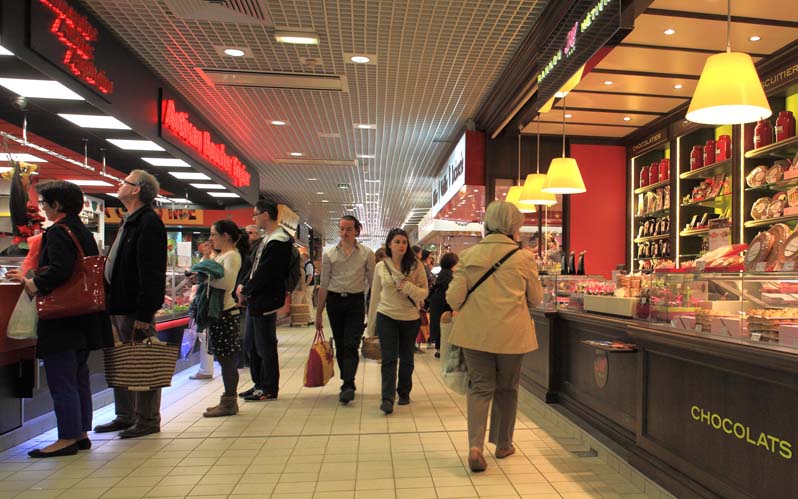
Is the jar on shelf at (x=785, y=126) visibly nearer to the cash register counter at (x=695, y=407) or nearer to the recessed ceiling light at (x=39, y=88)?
the cash register counter at (x=695, y=407)

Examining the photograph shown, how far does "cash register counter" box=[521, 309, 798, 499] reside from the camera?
2.08 meters

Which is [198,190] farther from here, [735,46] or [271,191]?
[735,46]

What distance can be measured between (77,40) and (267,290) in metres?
2.56

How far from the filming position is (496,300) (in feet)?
10.2

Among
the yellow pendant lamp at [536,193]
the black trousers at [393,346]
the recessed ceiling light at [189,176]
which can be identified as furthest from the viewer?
the recessed ceiling light at [189,176]

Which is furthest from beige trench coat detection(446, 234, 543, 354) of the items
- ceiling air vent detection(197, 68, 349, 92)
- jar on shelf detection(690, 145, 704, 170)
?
jar on shelf detection(690, 145, 704, 170)

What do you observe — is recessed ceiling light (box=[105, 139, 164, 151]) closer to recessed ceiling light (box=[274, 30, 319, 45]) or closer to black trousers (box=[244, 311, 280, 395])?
recessed ceiling light (box=[274, 30, 319, 45])

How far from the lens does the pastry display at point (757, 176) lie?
5.37 m

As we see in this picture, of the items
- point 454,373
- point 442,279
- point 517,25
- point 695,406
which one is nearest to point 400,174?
point 442,279

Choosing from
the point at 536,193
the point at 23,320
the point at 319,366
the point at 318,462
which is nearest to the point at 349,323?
the point at 319,366

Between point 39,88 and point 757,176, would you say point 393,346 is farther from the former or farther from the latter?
point 757,176

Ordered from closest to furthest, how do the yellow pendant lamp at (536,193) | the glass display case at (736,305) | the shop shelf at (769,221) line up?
the glass display case at (736,305)
the shop shelf at (769,221)
the yellow pendant lamp at (536,193)

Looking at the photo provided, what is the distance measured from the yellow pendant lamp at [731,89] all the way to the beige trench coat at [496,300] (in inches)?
49.3

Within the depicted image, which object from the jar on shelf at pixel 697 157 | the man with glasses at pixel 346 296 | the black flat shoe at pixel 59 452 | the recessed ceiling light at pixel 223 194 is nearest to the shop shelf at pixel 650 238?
the jar on shelf at pixel 697 157
